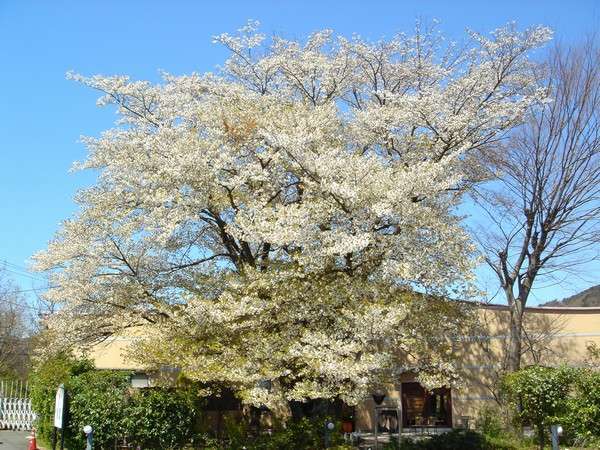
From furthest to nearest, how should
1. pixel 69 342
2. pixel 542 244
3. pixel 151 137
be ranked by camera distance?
1. pixel 542 244
2. pixel 69 342
3. pixel 151 137

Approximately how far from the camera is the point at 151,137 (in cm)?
1664

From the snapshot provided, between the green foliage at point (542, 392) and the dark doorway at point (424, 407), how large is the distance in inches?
286

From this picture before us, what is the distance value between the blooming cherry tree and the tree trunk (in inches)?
195

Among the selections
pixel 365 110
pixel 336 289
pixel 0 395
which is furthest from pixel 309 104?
pixel 0 395

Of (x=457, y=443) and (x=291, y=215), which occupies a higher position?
(x=291, y=215)

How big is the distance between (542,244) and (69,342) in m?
15.3

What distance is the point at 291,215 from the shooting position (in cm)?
1453

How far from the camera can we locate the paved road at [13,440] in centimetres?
1803

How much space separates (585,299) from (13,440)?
95.3 ft

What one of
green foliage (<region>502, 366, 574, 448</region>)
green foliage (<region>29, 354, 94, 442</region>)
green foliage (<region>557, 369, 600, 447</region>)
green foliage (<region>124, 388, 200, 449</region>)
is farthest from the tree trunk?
green foliage (<region>29, 354, 94, 442</region>)

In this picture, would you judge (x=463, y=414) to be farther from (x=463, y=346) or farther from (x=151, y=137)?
(x=151, y=137)

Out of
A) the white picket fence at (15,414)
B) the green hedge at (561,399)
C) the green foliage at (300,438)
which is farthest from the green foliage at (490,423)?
the white picket fence at (15,414)

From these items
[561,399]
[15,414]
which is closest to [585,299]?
[561,399]

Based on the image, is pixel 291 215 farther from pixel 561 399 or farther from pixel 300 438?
pixel 561 399
